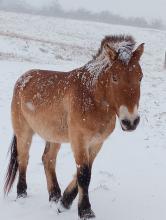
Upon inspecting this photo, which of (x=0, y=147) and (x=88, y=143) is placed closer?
(x=88, y=143)

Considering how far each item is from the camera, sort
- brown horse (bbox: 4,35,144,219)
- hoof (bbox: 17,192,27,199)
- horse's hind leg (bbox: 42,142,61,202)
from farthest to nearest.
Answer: hoof (bbox: 17,192,27,199) < horse's hind leg (bbox: 42,142,61,202) < brown horse (bbox: 4,35,144,219)

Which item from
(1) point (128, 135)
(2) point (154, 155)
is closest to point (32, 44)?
(1) point (128, 135)

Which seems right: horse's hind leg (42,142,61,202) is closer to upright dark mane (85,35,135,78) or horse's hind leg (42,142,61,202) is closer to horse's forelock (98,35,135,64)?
upright dark mane (85,35,135,78)

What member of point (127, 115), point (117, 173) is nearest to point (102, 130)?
point (127, 115)

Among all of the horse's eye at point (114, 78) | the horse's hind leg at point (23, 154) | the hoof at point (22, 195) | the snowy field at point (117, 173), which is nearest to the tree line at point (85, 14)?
the snowy field at point (117, 173)

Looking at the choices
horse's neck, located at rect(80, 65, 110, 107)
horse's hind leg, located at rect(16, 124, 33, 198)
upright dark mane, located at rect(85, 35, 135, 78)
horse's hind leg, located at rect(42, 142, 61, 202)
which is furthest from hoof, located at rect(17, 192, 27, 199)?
upright dark mane, located at rect(85, 35, 135, 78)

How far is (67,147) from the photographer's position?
8227 mm

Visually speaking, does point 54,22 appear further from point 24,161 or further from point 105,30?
point 24,161

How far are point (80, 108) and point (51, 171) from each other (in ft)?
4.90

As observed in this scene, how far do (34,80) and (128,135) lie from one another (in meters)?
4.07

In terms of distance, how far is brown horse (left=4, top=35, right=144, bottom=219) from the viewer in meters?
4.12

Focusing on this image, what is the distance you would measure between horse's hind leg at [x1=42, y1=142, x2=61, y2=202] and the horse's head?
1840 millimetres

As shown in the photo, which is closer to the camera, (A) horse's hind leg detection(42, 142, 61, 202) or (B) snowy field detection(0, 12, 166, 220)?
(B) snowy field detection(0, 12, 166, 220)

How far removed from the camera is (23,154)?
231 inches
